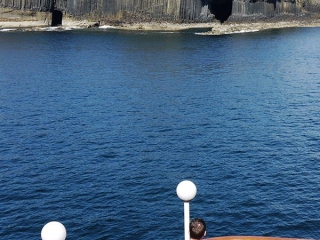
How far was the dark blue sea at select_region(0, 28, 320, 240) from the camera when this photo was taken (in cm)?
3509

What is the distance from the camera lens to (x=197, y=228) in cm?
1648

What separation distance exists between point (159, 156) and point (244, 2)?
5352 inches

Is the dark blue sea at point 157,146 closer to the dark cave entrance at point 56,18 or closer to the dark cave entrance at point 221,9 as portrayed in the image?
the dark cave entrance at point 56,18

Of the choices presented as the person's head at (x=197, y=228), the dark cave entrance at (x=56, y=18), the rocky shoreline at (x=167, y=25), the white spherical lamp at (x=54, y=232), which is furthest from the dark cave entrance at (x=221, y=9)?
the white spherical lamp at (x=54, y=232)

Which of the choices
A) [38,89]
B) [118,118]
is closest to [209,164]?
[118,118]

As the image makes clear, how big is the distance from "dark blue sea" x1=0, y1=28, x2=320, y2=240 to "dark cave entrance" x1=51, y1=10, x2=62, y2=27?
7147 centimetres

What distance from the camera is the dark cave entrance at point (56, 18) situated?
172375 mm

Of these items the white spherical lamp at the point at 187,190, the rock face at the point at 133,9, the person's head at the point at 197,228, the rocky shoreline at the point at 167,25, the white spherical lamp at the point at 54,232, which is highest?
the rock face at the point at 133,9

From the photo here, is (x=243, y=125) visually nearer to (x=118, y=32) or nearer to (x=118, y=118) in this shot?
(x=118, y=118)

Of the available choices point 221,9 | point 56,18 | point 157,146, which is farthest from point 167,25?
point 157,146

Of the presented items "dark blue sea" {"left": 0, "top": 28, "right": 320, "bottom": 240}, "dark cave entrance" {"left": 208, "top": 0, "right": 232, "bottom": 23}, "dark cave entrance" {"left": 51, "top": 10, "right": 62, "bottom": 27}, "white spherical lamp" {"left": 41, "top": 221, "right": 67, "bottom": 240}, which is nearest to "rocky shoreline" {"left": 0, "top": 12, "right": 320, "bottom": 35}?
"dark cave entrance" {"left": 51, "top": 10, "right": 62, "bottom": 27}

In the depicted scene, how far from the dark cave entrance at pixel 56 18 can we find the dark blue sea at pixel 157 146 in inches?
2814

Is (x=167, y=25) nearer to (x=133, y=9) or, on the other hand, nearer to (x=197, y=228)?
(x=133, y=9)

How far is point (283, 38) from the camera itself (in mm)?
145000
